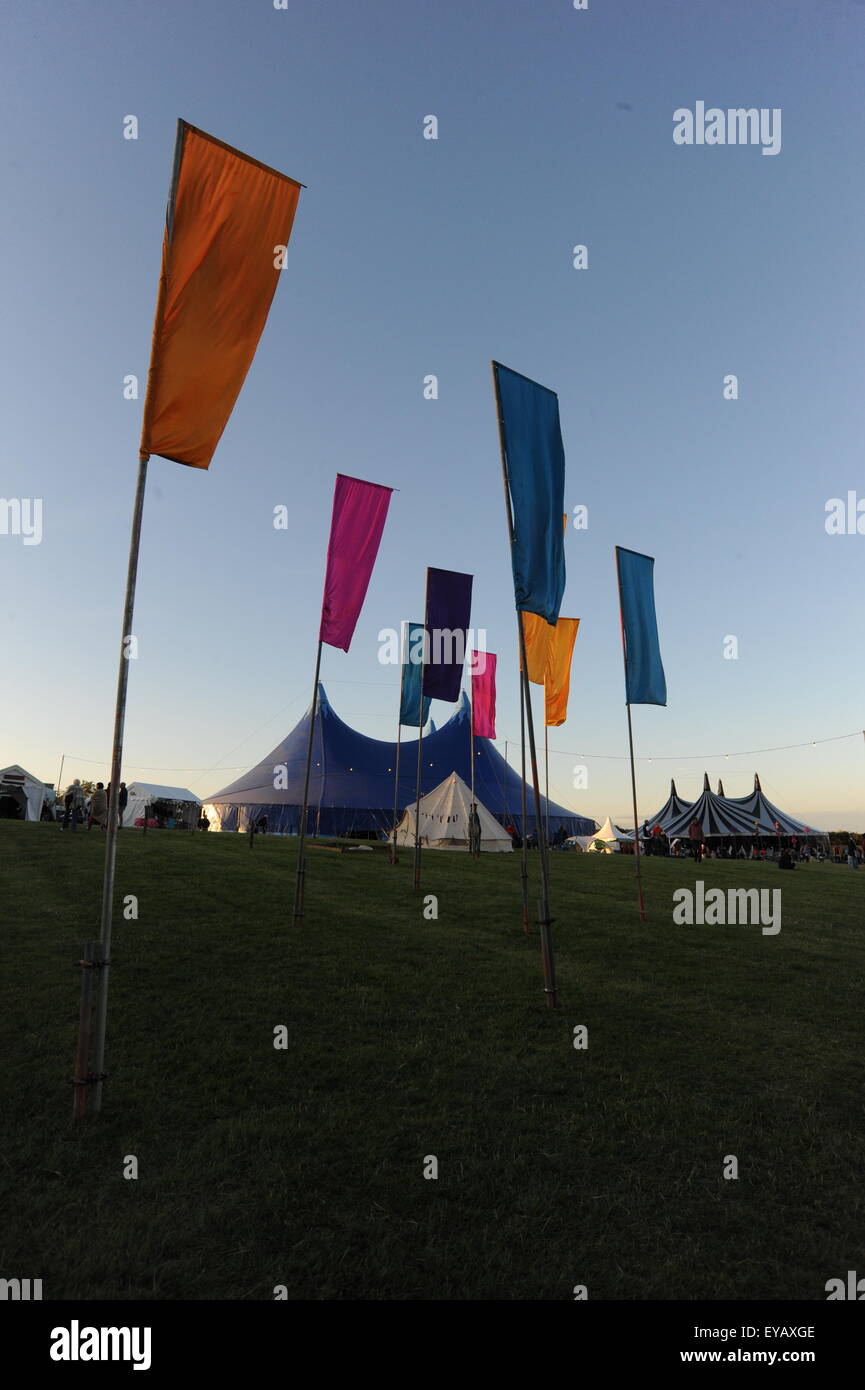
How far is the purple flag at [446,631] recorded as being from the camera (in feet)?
45.0

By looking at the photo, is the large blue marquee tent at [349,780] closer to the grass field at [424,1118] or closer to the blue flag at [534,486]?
the grass field at [424,1118]

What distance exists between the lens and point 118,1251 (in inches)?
137

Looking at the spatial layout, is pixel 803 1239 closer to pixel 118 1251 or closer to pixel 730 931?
pixel 118 1251


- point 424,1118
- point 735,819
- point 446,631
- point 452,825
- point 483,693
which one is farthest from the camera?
point 735,819

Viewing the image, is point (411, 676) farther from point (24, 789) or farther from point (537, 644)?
point (24, 789)

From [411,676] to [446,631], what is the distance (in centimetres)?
426

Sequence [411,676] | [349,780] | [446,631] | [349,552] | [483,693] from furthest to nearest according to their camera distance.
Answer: [349,780]
[483,693]
[411,676]
[446,631]
[349,552]

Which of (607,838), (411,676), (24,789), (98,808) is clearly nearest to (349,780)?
(24,789)

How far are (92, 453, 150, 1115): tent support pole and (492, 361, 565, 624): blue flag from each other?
3.82 m

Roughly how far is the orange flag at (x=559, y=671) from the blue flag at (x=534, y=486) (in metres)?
5.98

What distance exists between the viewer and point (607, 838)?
2018 inches

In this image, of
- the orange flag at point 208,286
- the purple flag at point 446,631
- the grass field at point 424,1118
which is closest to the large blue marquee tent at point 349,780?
the purple flag at point 446,631

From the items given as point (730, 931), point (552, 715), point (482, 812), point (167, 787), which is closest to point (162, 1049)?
point (730, 931)

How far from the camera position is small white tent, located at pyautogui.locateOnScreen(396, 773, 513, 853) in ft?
101
